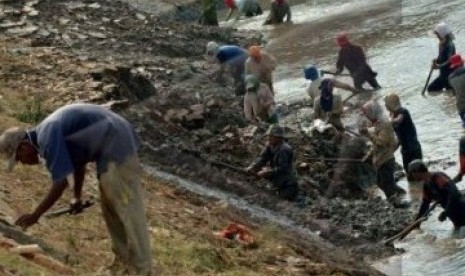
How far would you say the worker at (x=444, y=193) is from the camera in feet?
34.7

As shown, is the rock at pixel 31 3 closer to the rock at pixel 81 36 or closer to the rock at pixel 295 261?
the rock at pixel 81 36

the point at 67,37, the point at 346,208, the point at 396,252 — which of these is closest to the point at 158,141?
the point at 346,208

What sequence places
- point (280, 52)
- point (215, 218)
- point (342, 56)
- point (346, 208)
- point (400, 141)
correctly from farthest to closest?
point (280, 52)
point (342, 56)
point (400, 141)
point (346, 208)
point (215, 218)

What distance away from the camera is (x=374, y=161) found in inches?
492

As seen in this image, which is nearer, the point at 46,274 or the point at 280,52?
the point at 46,274

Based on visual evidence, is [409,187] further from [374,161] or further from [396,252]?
[396,252]

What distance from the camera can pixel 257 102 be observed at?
583 inches

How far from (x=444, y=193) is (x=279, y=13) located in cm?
1698

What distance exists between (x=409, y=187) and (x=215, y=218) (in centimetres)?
357

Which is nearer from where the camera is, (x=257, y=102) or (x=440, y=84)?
(x=257, y=102)

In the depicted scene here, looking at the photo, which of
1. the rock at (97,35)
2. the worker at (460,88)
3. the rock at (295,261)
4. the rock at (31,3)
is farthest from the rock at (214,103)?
the rock at (31,3)

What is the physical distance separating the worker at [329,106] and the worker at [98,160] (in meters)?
7.75

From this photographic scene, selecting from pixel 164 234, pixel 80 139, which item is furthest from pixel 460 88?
pixel 80 139

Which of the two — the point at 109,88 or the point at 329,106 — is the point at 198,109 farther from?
the point at 329,106
